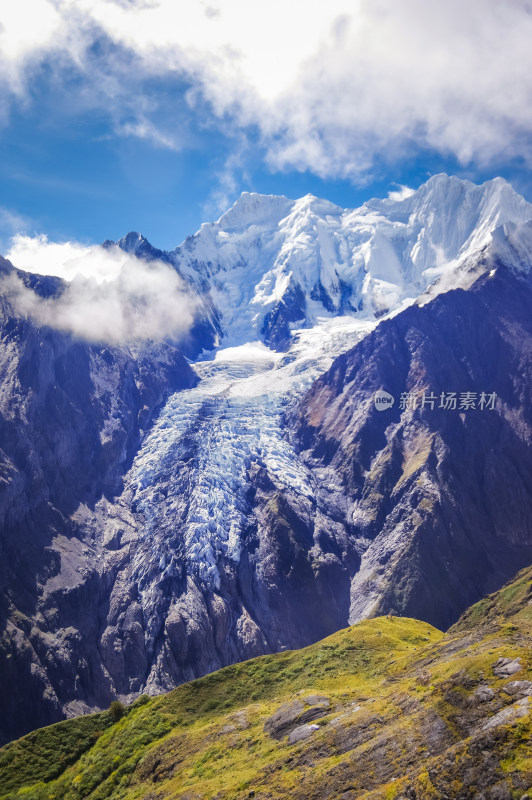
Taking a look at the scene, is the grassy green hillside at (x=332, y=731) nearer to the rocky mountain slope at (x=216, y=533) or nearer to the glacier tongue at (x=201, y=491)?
the rocky mountain slope at (x=216, y=533)

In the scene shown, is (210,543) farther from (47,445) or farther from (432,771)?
(432,771)

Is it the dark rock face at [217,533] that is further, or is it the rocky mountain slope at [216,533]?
the rocky mountain slope at [216,533]

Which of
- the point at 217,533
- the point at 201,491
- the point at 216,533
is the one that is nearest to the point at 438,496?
the point at 217,533

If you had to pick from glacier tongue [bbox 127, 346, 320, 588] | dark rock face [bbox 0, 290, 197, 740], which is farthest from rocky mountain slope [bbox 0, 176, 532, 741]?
glacier tongue [bbox 127, 346, 320, 588]

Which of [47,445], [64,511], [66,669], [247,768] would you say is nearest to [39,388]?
[47,445]

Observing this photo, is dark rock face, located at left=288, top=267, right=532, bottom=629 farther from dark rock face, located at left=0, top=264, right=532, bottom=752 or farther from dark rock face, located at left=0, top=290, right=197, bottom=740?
dark rock face, located at left=0, top=290, right=197, bottom=740

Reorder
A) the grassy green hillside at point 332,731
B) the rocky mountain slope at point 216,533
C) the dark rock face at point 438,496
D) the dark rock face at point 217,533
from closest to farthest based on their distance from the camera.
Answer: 1. the grassy green hillside at point 332,731
2. the dark rock face at point 217,533
3. the rocky mountain slope at point 216,533
4. the dark rock face at point 438,496

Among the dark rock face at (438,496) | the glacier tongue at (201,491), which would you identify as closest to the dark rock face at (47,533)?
the glacier tongue at (201,491)
